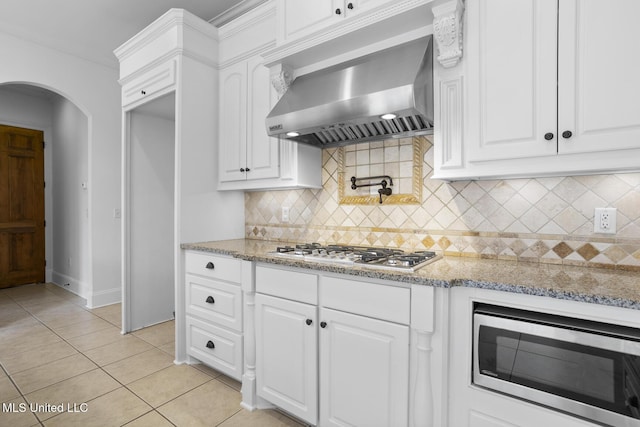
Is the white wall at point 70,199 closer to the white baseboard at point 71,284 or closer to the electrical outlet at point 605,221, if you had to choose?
the white baseboard at point 71,284

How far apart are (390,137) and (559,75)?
0.90m

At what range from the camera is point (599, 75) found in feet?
4.30

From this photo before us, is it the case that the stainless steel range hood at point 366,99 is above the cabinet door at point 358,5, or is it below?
below

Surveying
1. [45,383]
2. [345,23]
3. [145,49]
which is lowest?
[45,383]

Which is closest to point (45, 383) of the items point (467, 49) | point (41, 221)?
point (467, 49)

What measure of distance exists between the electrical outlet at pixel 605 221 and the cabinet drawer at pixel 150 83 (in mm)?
2827

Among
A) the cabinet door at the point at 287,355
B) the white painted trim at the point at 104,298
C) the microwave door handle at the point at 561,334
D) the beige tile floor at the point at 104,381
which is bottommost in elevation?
the beige tile floor at the point at 104,381

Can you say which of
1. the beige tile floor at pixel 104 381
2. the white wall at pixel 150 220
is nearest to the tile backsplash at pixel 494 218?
the beige tile floor at pixel 104 381

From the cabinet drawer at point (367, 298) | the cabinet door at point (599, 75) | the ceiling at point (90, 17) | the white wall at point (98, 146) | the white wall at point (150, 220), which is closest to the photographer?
the cabinet door at point (599, 75)

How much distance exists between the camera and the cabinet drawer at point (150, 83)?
259 cm

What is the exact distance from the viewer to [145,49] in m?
2.81

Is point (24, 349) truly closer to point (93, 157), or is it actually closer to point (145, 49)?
point (93, 157)

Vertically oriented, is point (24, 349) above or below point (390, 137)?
below

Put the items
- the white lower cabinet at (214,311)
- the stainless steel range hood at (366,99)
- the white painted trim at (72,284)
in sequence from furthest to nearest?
the white painted trim at (72,284)
the white lower cabinet at (214,311)
the stainless steel range hood at (366,99)
